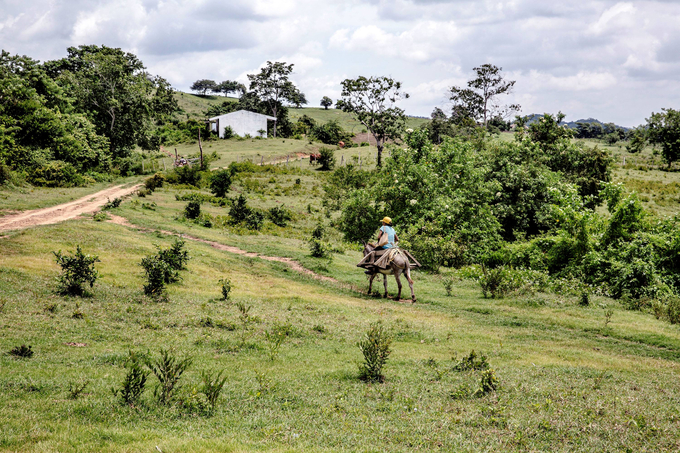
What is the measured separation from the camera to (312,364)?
10562 millimetres

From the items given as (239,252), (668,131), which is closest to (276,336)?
(239,252)

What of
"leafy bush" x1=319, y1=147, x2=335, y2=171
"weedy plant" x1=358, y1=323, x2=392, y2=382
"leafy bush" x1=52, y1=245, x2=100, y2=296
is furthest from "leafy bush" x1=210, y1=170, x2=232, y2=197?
"weedy plant" x1=358, y1=323, x2=392, y2=382

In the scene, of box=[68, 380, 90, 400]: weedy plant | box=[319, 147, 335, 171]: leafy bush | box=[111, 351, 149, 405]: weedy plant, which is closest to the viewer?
box=[111, 351, 149, 405]: weedy plant

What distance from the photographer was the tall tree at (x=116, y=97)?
5262cm

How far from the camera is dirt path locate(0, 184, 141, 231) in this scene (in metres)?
22.7

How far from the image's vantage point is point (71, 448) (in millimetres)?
5602

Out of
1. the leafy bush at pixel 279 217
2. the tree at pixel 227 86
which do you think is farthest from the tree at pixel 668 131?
the tree at pixel 227 86

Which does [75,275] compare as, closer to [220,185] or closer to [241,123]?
[220,185]

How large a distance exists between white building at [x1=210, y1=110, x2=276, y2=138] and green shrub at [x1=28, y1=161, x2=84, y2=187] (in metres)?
45.0

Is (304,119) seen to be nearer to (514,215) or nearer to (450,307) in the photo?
(514,215)

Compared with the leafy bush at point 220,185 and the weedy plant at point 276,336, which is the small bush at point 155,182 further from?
the weedy plant at point 276,336

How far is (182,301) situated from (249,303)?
2160 mm

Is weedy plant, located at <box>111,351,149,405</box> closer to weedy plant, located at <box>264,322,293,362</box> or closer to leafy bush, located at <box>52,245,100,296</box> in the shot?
weedy plant, located at <box>264,322,293,362</box>

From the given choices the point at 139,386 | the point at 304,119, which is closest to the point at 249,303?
the point at 139,386
